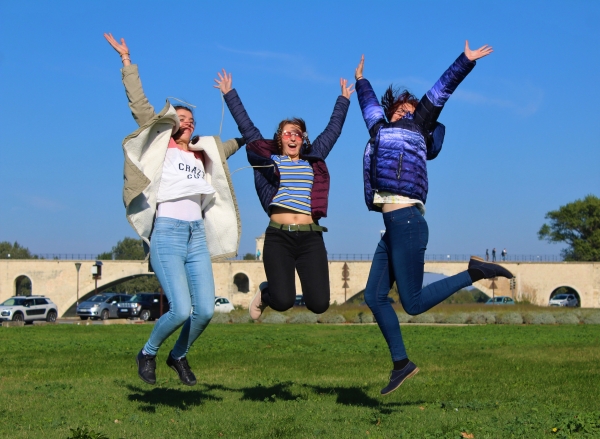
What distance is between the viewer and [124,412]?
666 cm

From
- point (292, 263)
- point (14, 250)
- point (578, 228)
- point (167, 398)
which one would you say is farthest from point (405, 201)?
point (14, 250)

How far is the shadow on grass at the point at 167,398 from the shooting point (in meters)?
6.99

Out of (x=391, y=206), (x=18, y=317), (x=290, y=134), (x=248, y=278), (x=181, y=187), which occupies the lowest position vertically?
(x=18, y=317)

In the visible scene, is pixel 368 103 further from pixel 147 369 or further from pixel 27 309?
pixel 27 309

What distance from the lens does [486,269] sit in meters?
6.55

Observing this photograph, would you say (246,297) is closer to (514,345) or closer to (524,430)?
(514,345)

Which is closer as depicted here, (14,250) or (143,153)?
(143,153)

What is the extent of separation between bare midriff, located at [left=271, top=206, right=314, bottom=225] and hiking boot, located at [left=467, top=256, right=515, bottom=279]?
1.50 metres

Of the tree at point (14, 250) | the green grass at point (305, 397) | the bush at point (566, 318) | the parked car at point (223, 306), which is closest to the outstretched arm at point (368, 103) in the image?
the green grass at point (305, 397)

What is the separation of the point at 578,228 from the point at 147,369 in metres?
105

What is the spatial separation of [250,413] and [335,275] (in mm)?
69718

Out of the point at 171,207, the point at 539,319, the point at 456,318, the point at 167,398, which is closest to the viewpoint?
the point at 171,207

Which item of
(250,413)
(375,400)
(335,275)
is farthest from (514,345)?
(335,275)

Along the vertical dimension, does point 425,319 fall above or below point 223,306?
below
